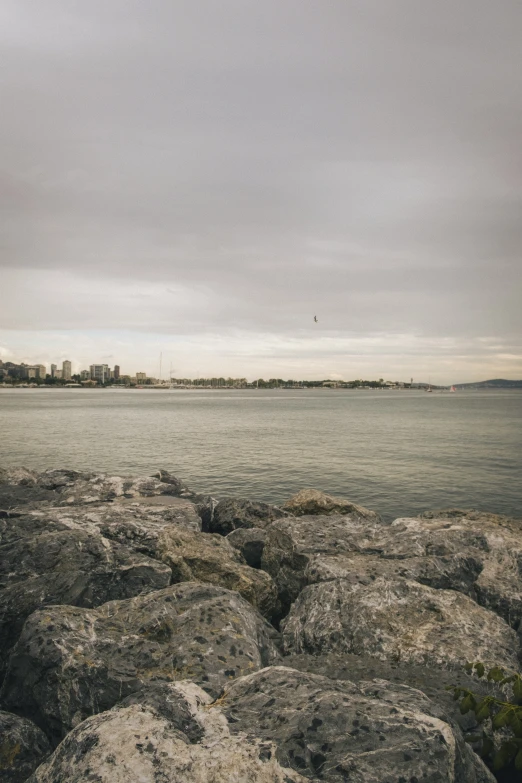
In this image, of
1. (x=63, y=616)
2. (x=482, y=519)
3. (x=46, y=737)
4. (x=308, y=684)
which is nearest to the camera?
(x=308, y=684)

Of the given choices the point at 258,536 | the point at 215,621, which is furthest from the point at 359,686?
the point at 258,536

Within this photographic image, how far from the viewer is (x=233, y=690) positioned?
4664 mm

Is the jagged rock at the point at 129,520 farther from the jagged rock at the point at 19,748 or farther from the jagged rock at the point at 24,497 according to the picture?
the jagged rock at the point at 19,748

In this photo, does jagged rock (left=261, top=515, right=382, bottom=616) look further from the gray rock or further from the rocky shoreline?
the gray rock

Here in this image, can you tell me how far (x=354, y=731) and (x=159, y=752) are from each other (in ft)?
4.95

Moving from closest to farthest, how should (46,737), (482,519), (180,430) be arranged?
1. (46,737)
2. (482,519)
3. (180,430)

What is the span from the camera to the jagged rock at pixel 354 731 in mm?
3492

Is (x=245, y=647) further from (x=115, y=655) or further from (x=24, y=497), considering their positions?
(x=24, y=497)

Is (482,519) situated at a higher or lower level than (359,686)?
lower

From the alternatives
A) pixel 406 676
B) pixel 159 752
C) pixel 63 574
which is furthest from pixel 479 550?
pixel 159 752

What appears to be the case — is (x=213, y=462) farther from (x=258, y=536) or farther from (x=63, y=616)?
(x=63, y=616)

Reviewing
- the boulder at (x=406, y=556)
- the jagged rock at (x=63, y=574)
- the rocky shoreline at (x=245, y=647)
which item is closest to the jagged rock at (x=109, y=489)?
the rocky shoreline at (x=245, y=647)

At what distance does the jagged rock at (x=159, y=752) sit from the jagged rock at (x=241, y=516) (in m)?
11.7

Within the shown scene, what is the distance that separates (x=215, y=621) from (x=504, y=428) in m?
71.6
